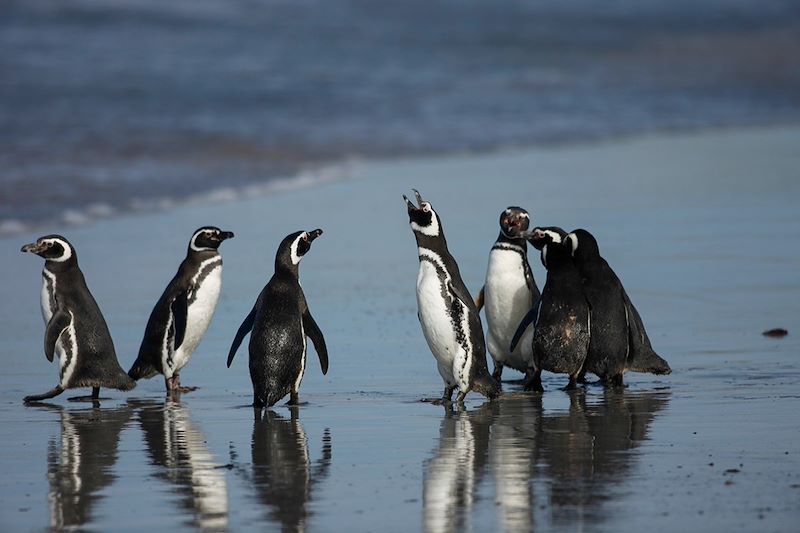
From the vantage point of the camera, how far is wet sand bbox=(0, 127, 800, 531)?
4805 mm

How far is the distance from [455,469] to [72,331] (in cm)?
290

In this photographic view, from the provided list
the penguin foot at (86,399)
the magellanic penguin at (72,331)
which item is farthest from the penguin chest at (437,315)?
the penguin foot at (86,399)

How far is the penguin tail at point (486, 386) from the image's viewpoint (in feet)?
23.0

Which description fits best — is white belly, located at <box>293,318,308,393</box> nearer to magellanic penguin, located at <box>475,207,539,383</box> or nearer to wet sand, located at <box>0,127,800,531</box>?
wet sand, located at <box>0,127,800,531</box>

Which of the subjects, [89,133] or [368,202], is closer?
[368,202]

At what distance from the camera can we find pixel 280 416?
661cm

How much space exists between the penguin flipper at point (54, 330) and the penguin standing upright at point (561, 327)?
2.39 m

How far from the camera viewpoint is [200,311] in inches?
316

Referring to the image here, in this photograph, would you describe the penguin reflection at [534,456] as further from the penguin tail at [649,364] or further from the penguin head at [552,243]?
the penguin head at [552,243]

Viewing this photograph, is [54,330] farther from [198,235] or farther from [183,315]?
[198,235]

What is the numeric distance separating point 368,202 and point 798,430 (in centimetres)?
832

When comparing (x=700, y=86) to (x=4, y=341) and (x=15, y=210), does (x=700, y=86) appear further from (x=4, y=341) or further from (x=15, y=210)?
(x=4, y=341)

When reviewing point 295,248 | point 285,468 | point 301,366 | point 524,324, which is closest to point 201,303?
point 295,248

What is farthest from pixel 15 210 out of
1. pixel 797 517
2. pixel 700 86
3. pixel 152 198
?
pixel 700 86
